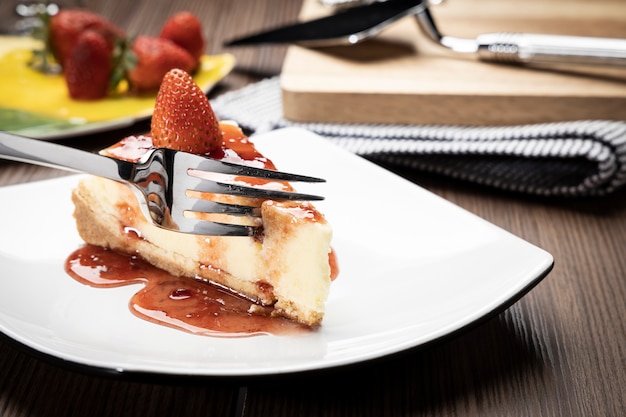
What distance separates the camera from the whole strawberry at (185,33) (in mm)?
2314

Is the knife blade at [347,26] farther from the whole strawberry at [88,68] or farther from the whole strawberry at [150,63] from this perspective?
the whole strawberry at [88,68]

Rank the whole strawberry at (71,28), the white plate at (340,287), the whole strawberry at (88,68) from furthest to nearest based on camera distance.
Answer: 1. the whole strawberry at (71,28)
2. the whole strawberry at (88,68)
3. the white plate at (340,287)

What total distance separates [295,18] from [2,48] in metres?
1.03

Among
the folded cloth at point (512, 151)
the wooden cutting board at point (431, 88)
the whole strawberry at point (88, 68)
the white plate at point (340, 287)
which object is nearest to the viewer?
the white plate at point (340, 287)

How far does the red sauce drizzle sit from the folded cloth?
2.23ft

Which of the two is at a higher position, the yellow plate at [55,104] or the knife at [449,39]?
the knife at [449,39]

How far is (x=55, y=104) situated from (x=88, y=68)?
0.47 ft

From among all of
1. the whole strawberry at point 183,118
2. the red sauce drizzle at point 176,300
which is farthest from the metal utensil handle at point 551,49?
the red sauce drizzle at point 176,300

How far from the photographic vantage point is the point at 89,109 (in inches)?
83.7

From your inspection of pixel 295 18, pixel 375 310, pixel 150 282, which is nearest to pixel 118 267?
pixel 150 282

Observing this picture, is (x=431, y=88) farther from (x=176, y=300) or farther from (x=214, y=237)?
(x=176, y=300)

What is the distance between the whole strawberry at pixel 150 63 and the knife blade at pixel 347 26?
0.97 feet

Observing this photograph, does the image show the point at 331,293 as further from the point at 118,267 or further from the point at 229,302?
the point at 118,267

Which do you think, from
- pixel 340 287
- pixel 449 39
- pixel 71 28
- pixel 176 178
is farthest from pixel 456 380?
pixel 71 28
